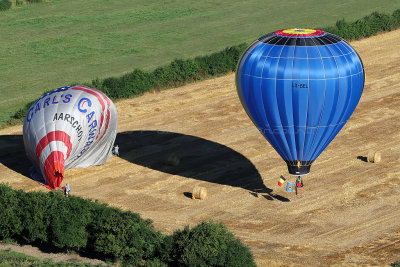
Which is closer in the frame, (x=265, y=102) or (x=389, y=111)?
(x=265, y=102)

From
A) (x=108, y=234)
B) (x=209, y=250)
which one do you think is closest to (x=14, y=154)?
(x=108, y=234)

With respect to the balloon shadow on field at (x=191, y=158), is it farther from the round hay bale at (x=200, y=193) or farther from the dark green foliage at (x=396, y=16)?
the dark green foliage at (x=396, y=16)

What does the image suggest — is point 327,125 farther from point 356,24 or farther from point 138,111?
point 356,24

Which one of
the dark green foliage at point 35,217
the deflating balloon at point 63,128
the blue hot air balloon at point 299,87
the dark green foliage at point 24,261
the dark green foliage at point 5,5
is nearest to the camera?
the dark green foliage at point 24,261

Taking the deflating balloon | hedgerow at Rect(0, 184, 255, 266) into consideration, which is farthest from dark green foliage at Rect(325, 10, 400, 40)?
hedgerow at Rect(0, 184, 255, 266)

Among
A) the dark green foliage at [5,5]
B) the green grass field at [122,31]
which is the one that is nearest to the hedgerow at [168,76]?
the green grass field at [122,31]

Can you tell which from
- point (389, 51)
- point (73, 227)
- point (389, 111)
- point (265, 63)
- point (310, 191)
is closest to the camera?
point (73, 227)

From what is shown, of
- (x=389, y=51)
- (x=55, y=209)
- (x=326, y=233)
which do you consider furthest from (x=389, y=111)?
(x=55, y=209)
